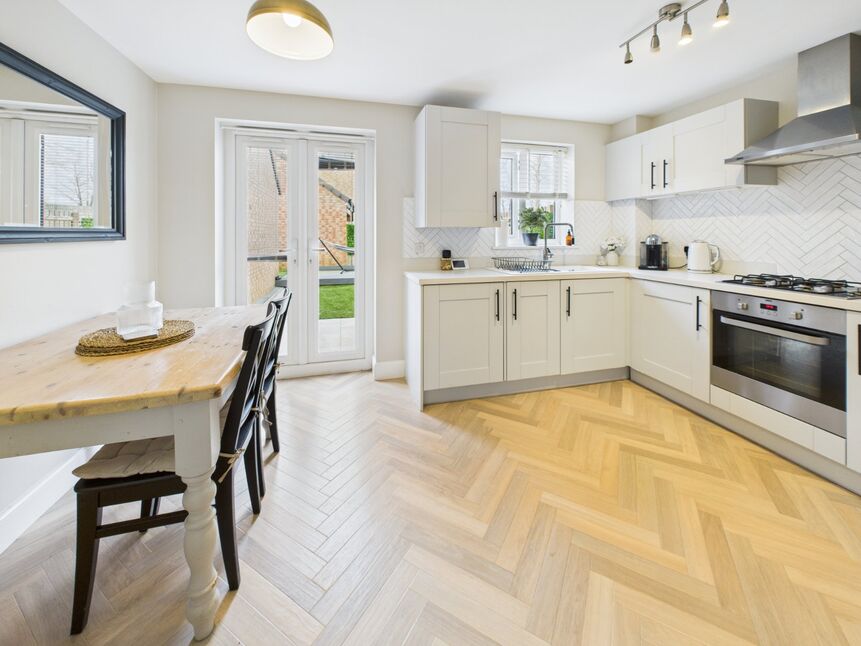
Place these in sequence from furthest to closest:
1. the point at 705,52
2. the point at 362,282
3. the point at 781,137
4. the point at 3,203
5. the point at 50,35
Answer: the point at 362,282 < the point at 705,52 < the point at 781,137 < the point at 50,35 < the point at 3,203

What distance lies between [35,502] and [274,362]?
1.12 meters

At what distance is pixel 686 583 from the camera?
150cm

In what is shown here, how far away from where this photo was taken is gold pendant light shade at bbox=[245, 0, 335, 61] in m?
1.42

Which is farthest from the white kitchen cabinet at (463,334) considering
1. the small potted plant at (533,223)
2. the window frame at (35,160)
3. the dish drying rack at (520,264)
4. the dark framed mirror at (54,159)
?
the window frame at (35,160)

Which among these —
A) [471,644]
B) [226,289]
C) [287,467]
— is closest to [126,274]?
[226,289]

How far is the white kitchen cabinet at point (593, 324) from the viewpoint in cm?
344

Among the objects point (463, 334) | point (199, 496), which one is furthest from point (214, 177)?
point (199, 496)

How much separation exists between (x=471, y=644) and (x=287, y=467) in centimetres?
137

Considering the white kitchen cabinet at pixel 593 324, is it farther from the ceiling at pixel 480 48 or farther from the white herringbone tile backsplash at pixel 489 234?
the ceiling at pixel 480 48

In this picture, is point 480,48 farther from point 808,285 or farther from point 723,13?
point 808,285

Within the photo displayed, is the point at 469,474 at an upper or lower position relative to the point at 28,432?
lower

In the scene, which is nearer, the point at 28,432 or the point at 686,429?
the point at 28,432

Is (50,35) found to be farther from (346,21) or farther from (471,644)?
(471,644)

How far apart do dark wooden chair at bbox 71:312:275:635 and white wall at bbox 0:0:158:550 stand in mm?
673
